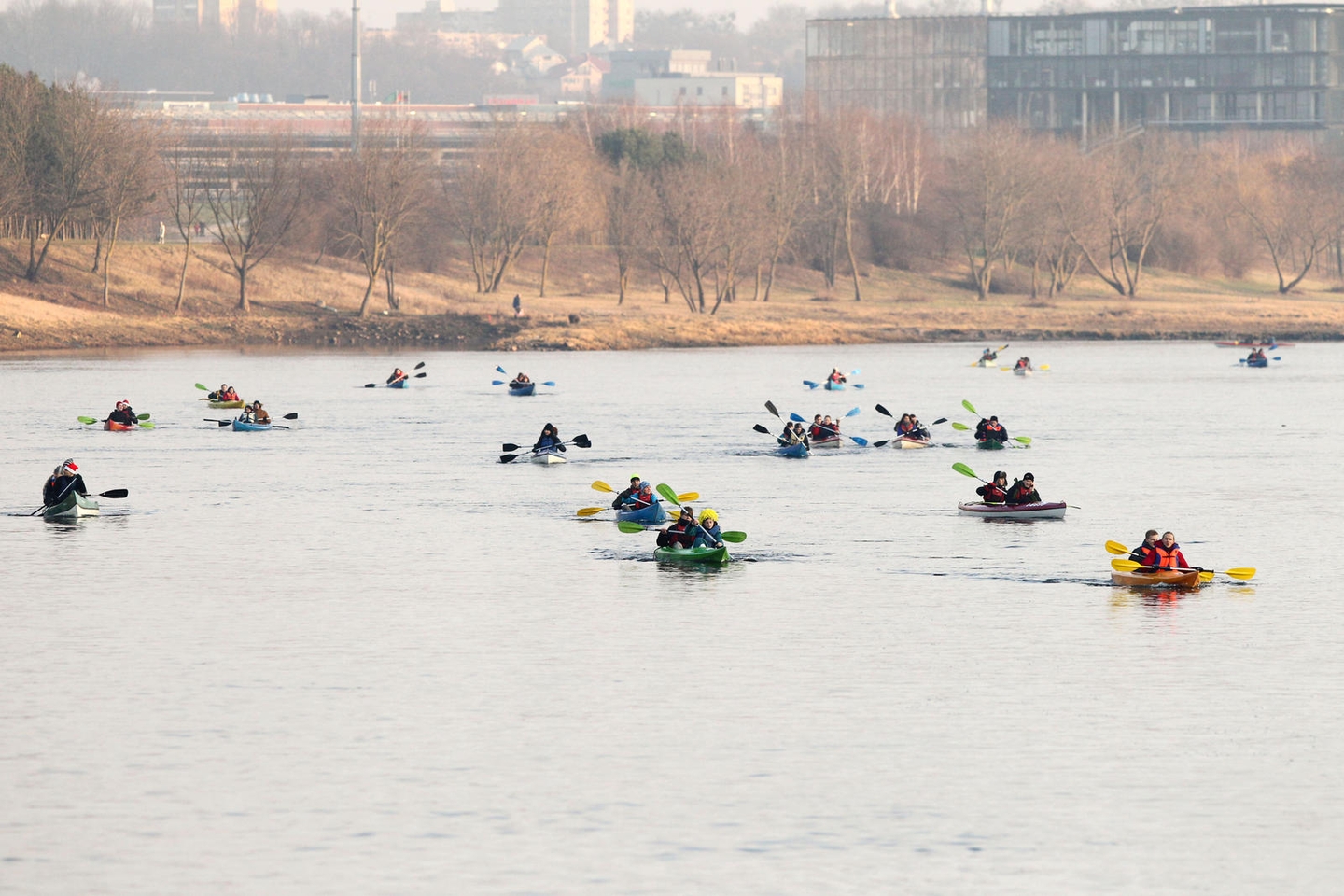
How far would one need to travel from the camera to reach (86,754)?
2802 centimetres

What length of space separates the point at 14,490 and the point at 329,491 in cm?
868

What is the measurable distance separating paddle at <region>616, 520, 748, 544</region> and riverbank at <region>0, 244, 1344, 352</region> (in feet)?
232

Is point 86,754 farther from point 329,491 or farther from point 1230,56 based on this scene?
point 1230,56

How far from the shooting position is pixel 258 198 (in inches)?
4855

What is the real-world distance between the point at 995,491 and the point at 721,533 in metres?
9.74

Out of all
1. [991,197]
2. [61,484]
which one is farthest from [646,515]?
[991,197]

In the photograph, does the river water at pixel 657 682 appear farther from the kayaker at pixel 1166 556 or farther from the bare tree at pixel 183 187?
the bare tree at pixel 183 187

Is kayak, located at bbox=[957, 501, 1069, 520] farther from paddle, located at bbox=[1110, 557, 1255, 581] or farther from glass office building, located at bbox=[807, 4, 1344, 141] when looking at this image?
glass office building, located at bbox=[807, 4, 1344, 141]

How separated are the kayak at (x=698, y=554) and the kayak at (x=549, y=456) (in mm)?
18419

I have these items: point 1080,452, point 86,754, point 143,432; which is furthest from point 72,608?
point 1080,452

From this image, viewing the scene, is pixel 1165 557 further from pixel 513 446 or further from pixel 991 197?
pixel 991 197

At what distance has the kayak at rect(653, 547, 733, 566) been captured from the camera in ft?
144

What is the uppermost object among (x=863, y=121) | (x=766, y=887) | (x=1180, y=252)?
(x=863, y=121)

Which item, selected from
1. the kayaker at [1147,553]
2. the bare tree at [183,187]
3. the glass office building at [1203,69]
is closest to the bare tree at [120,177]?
the bare tree at [183,187]
